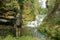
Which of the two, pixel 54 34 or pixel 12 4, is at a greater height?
pixel 12 4

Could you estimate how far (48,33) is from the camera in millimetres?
15250

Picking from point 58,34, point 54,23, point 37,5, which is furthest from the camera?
point 37,5

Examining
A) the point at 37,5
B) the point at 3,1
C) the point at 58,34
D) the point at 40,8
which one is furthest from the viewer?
the point at 40,8

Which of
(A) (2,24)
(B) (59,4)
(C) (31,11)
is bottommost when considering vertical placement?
(C) (31,11)

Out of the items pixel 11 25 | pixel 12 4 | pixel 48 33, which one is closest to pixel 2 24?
pixel 11 25

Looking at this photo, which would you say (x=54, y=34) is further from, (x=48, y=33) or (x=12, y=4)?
(x=12, y=4)

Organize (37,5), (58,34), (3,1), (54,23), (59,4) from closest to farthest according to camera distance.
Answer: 1. (58,34)
2. (3,1)
3. (54,23)
4. (59,4)
5. (37,5)

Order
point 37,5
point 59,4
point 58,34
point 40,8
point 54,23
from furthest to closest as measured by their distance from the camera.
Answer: point 40,8 → point 37,5 → point 59,4 → point 54,23 → point 58,34

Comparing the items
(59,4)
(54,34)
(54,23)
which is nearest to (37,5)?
(59,4)

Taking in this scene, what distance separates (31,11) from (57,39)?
14809 millimetres

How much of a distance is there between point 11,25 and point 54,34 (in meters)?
3.92

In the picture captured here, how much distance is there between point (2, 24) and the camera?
15.1m

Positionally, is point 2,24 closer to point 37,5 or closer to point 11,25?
point 11,25

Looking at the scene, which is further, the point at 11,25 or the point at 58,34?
the point at 11,25
